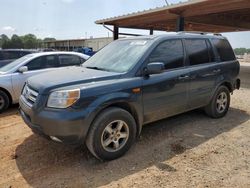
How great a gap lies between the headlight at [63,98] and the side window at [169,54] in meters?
1.48

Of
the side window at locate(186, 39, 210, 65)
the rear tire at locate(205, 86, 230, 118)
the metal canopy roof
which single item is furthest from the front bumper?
the metal canopy roof

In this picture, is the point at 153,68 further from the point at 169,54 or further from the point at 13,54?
the point at 13,54

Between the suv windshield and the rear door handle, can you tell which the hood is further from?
the rear door handle

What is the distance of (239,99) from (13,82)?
255 inches

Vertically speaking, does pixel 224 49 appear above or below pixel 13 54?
above

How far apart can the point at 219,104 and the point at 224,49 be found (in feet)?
4.20

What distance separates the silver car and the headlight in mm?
3586

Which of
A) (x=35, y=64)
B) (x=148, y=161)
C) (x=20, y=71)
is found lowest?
(x=148, y=161)

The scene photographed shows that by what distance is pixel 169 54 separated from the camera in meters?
4.55

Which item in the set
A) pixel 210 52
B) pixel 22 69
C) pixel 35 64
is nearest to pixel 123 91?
pixel 210 52

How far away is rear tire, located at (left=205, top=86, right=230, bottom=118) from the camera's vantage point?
5.54 meters

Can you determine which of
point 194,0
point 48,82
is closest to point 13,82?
point 48,82

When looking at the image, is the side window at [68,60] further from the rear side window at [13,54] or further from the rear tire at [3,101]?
the rear side window at [13,54]

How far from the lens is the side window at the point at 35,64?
6.84 meters
